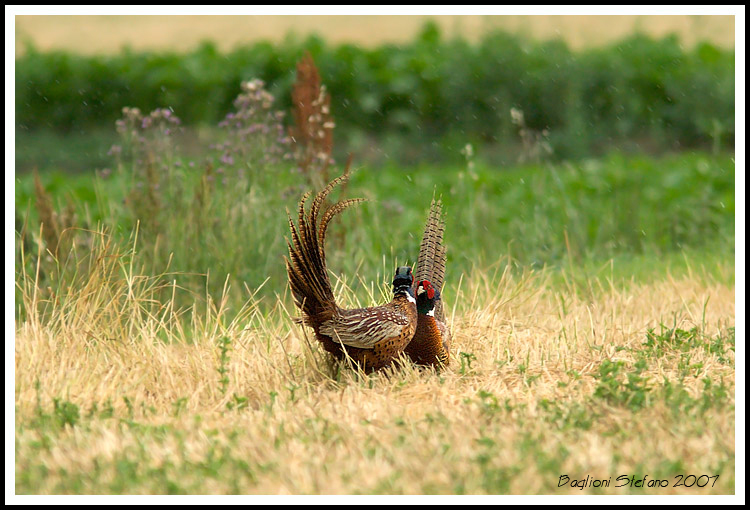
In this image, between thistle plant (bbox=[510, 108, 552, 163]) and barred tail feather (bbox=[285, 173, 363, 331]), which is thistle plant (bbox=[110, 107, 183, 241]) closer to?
barred tail feather (bbox=[285, 173, 363, 331])

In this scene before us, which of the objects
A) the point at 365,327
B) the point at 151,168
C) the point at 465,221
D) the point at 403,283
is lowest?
the point at 465,221

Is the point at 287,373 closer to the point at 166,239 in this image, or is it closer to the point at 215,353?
the point at 215,353

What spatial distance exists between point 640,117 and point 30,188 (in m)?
8.62

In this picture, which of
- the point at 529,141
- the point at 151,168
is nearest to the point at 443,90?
the point at 529,141

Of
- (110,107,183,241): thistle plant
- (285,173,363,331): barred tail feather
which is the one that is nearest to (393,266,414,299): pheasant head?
(285,173,363,331): barred tail feather

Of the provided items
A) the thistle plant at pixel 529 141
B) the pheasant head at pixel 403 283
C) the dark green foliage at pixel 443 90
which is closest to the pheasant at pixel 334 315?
the pheasant head at pixel 403 283

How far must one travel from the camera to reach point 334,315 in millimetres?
4316

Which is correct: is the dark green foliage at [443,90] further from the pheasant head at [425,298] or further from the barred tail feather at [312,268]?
the barred tail feather at [312,268]

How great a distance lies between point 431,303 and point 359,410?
839mm

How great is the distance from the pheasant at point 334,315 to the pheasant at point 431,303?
0.15 meters

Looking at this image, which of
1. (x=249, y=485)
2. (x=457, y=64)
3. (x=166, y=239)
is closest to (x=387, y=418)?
(x=249, y=485)

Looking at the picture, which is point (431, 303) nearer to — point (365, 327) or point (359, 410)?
point (365, 327)

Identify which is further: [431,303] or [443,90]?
[443,90]

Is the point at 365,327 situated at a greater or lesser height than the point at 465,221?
greater
